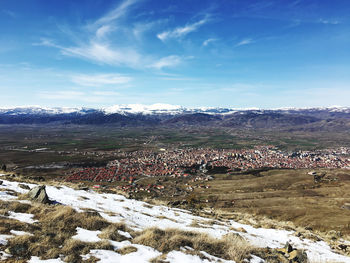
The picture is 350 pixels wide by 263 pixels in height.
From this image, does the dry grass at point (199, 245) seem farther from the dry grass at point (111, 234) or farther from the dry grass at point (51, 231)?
the dry grass at point (51, 231)

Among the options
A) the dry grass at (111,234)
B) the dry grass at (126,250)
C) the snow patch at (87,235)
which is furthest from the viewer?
the dry grass at (111,234)

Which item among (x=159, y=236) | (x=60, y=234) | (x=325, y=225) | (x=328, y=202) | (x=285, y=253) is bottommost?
(x=328, y=202)

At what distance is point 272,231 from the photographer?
15.0 metres

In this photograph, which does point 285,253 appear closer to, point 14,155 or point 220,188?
point 220,188

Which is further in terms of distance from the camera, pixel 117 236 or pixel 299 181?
pixel 299 181

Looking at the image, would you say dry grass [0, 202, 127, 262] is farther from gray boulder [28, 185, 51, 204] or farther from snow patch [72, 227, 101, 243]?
gray boulder [28, 185, 51, 204]

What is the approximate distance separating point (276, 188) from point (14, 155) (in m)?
141

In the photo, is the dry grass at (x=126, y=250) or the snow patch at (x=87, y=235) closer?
the dry grass at (x=126, y=250)

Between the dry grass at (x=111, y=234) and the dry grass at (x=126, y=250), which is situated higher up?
the dry grass at (x=126, y=250)

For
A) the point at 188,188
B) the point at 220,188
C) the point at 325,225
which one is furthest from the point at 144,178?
the point at 325,225

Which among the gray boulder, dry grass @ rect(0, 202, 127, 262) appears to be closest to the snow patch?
dry grass @ rect(0, 202, 127, 262)

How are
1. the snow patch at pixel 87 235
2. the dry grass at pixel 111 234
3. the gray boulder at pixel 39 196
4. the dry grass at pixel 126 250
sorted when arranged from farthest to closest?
1. the gray boulder at pixel 39 196
2. the dry grass at pixel 111 234
3. the snow patch at pixel 87 235
4. the dry grass at pixel 126 250

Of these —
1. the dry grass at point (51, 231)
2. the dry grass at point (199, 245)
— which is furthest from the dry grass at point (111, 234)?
the dry grass at point (199, 245)

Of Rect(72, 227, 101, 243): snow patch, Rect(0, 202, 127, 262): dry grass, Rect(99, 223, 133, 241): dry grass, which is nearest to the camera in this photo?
Rect(0, 202, 127, 262): dry grass
